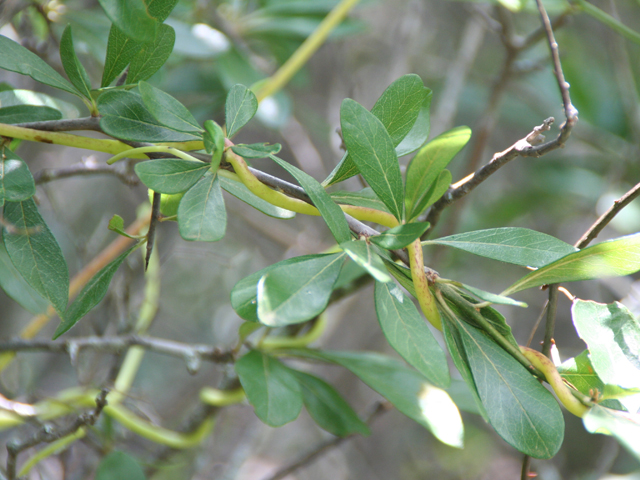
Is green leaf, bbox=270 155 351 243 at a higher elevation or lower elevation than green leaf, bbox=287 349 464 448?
higher

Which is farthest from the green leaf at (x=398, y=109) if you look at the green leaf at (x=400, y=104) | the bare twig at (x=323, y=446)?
the bare twig at (x=323, y=446)

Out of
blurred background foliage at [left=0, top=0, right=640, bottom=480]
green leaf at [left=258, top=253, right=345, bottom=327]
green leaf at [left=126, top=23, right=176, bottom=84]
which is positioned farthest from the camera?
blurred background foliage at [left=0, top=0, right=640, bottom=480]

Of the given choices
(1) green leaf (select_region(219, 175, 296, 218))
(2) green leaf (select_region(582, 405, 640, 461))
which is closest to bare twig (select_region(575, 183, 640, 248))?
(2) green leaf (select_region(582, 405, 640, 461))

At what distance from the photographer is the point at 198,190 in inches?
12.6

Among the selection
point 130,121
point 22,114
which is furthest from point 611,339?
point 22,114

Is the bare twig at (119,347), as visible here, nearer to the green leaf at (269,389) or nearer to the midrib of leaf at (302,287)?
the green leaf at (269,389)

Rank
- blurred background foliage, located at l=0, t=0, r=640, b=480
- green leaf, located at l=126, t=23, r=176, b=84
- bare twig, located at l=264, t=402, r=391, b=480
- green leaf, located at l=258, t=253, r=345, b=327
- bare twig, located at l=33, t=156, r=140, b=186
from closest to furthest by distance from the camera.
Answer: green leaf, located at l=258, t=253, r=345, b=327 < green leaf, located at l=126, t=23, r=176, b=84 < bare twig, located at l=33, t=156, r=140, b=186 < bare twig, located at l=264, t=402, r=391, b=480 < blurred background foliage, located at l=0, t=0, r=640, b=480

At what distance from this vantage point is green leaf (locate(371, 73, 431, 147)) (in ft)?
1.19

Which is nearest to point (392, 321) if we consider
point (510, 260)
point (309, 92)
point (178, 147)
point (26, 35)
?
point (510, 260)

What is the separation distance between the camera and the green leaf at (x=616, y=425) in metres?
0.29

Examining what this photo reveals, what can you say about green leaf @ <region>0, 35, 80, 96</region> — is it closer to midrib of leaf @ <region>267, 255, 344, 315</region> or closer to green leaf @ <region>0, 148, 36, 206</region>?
green leaf @ <region>0, 148, 36, 206</region>

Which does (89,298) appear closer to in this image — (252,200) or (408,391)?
(252,200)

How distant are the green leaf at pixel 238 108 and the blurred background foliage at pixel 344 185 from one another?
1.60ft

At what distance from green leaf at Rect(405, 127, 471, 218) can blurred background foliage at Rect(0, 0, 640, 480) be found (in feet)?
1.71
